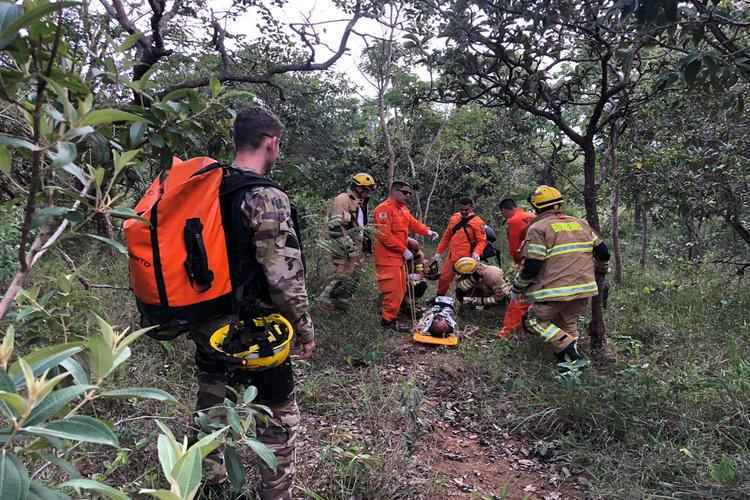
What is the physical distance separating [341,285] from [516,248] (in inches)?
101

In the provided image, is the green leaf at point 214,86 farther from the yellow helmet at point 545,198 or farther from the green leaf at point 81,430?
the yellow helmet at point 545,198

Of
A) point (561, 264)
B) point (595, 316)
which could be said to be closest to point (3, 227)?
point (561, 264)

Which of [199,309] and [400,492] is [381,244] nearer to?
[400,492]

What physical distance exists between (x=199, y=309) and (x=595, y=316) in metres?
4.17

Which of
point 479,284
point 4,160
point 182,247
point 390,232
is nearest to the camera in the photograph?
point 4,160

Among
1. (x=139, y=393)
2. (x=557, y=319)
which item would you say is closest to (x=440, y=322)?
(x=557, y=319)

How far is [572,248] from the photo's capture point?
14.9 ft

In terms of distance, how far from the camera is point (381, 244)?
6250 millimetres

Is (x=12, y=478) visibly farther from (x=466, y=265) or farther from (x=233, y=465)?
(x=466, y=265)

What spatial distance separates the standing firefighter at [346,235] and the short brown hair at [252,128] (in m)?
3.41

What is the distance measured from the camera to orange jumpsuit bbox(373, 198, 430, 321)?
20.2 ft

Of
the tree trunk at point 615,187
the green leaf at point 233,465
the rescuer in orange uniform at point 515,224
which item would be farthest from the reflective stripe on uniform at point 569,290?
the green leaf at point 233,465

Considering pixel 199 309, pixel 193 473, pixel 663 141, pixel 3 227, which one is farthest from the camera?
pixel 663 141

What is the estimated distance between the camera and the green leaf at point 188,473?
0.79 meters
